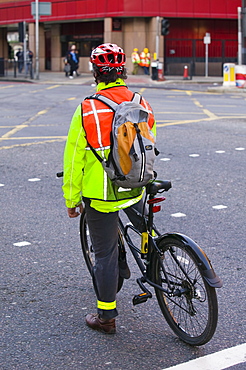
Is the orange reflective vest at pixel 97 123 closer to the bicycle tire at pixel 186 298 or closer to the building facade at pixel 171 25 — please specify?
the bicycle tire at pixel 186 298

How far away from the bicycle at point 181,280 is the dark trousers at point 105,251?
183 mm

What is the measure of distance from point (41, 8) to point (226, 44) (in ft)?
44.5

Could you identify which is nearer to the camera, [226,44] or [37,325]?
[37,325]

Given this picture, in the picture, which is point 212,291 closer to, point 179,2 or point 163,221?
point 163,221

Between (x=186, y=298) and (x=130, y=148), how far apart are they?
967 mm

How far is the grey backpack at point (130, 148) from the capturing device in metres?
3.74

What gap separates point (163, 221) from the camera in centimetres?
679

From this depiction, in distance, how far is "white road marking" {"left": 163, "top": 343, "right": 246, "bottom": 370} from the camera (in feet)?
12.0

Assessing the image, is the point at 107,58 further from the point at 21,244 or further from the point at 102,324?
the point at 21,244

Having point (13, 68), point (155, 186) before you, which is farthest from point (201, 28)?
point (155, 186)

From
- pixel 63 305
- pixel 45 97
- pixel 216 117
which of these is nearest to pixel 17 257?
pixel 63 305

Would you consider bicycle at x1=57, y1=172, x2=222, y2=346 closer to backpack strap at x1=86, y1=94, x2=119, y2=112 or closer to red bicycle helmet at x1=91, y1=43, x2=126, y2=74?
backpack strap at x1=86, y1=94, x2=119, y2=112

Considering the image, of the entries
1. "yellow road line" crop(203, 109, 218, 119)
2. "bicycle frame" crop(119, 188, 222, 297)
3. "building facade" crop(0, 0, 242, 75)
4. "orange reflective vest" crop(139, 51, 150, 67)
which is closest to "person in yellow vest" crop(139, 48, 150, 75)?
"orange reflective vest" crop(139, 51, 150, 67)

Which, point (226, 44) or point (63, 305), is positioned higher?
point (226, 44)
